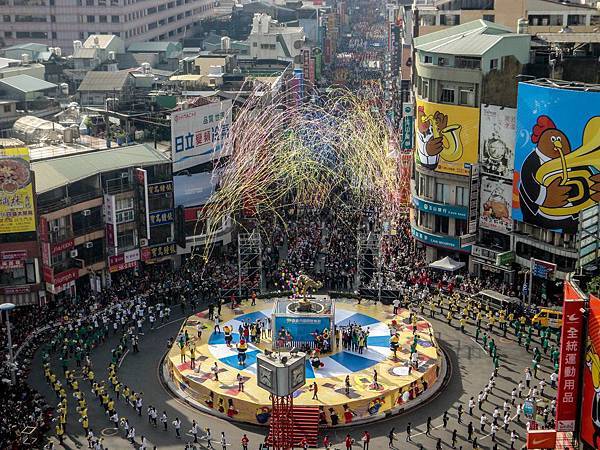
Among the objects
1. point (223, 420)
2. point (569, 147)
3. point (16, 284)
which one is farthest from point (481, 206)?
point (16, 284)

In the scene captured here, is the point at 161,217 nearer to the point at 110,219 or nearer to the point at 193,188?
the point at 193,188

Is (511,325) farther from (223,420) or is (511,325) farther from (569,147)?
(223,420)

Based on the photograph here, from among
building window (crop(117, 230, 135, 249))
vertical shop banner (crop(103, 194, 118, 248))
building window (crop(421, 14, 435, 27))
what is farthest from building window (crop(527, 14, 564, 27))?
vertical shop banner (crop(103, 194, 118, 248))

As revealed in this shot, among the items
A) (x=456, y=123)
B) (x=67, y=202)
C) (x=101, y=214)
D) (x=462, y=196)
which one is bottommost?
(x=101, y=214)

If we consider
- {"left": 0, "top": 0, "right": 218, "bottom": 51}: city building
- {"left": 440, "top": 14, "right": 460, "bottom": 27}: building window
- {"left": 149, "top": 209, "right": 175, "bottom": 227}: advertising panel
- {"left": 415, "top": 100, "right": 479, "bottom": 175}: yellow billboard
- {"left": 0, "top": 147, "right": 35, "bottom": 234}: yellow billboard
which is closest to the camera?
{"left": 0, "top": 147, "right": 35, "bottom": 234}: yellow billboard

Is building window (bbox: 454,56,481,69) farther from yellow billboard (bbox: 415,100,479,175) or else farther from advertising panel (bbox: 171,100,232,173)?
advertising panel (bbox: 171,100,232,173)

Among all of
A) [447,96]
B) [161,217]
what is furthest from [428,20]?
[161,217]

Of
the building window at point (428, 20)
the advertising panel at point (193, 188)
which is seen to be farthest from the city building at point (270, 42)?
the advertising panel at point (193, 188)
